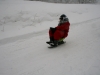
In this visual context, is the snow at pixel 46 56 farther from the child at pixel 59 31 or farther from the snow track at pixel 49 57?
the child at pixel 59 31

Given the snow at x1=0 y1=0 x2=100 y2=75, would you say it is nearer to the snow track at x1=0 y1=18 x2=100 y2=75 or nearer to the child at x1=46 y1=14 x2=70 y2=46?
the snow track at x1=0 y1=18 x2=100 y2=75

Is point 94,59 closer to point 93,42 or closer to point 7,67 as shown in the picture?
point 93,42

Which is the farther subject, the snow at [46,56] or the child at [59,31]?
the child at [59,31]

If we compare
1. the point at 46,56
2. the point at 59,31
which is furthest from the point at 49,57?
the point at 59,31

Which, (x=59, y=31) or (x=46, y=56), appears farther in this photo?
(x=59, y=31)

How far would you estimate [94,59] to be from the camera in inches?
175

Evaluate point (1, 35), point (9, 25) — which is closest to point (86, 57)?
point (1, 35)

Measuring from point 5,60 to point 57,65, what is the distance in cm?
200

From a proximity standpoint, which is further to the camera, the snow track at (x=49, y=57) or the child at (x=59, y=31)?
the child at (x=59, y=31)

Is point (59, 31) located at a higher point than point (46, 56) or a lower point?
higher

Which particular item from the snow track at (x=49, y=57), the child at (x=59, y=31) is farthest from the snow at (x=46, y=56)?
the child at (x=59, y=31)

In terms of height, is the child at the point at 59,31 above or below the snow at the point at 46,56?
above

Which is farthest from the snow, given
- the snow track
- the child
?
the child

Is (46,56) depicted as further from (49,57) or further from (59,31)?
(59,31)
